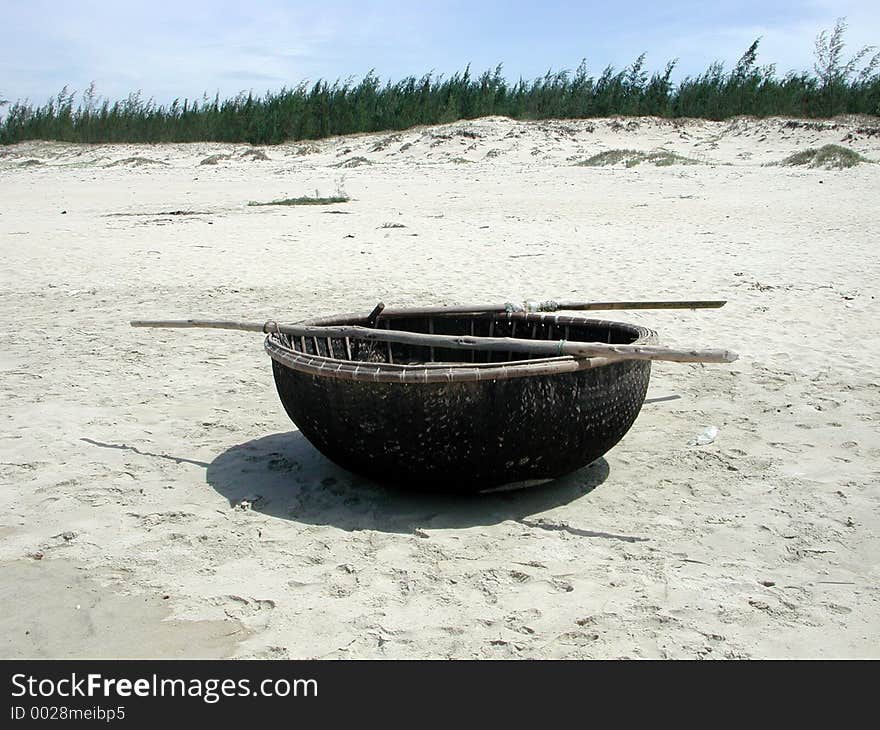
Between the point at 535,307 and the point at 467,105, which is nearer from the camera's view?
the point at 535,307

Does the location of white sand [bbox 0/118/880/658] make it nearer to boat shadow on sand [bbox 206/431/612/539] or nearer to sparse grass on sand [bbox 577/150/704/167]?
boat shadow on sand [bbox 206/431/612/539]

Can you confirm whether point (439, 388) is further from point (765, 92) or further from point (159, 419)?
point (765, 92)

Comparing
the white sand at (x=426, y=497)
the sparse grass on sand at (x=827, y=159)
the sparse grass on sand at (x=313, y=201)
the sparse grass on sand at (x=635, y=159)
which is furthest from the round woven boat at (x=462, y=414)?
the sparse grass on sand at (x=635, y=159)

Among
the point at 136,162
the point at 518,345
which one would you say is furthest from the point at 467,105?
the point at 518,345

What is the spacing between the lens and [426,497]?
351cm

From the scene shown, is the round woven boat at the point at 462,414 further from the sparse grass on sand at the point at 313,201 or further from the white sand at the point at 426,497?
the sparse grass on sand at the point at 313,201

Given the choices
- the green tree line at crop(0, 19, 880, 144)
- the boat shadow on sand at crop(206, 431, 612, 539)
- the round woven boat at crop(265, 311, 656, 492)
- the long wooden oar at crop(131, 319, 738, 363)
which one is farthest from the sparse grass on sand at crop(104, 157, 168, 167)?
the round woven boat at crop(265, 311, 656, 492)

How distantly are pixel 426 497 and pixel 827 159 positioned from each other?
39.7 ft

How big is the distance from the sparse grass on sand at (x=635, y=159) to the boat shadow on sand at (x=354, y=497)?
37.4ft

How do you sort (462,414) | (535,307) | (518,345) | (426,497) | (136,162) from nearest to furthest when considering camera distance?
(462,414) < (518,345) < (426,497) < (535,307) < (136,162)

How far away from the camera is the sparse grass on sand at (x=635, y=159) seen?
14.4 m

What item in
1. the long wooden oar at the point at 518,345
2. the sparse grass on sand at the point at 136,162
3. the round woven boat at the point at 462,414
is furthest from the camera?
the sparse grass on sand at the point at 136,162

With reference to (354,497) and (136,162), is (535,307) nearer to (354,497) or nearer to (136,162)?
(354,497)

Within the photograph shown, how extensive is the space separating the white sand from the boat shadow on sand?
0.04 feet
